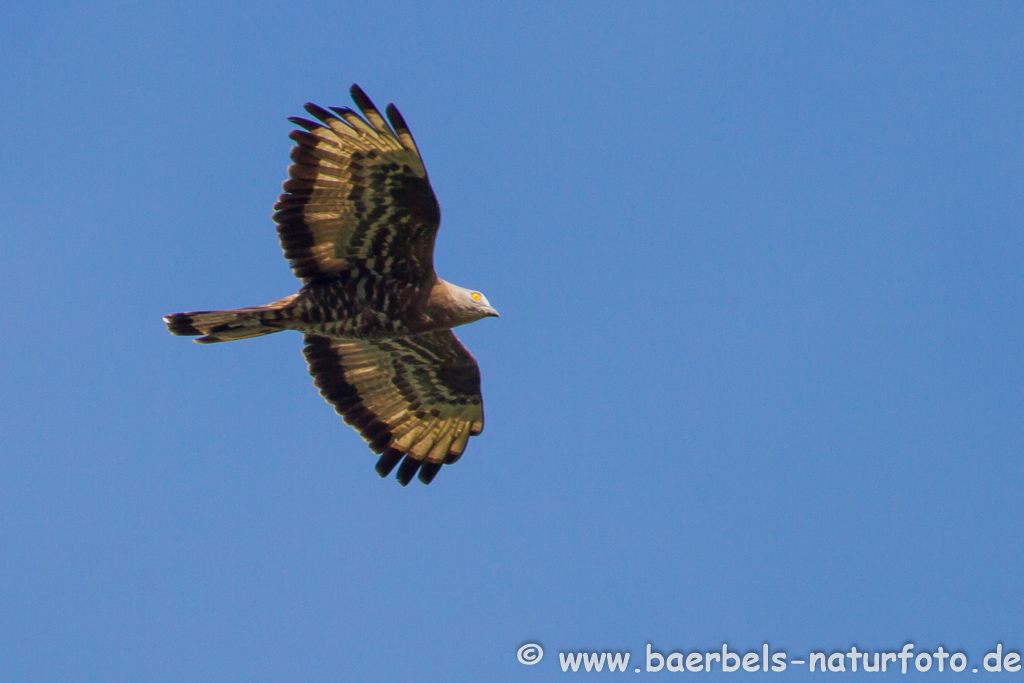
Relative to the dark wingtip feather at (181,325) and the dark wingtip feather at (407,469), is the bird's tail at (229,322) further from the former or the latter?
the dark wingtip feather at (407,469)

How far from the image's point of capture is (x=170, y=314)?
12.3m

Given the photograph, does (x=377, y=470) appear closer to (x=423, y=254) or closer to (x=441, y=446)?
(x=441, y=446)

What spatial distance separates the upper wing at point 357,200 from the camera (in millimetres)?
11703

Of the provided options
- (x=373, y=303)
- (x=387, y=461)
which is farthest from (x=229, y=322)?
(x=387, y=461)

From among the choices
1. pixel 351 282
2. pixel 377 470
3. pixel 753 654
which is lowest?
pixel 753 654

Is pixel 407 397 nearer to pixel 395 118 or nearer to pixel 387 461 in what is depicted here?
pixel 387 461

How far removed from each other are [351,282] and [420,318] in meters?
0.85

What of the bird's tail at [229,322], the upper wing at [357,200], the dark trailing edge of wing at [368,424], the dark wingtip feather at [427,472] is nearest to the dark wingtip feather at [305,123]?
the upper wing at [357,200]

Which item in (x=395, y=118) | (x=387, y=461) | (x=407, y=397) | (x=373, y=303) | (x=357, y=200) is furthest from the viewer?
(x=407, y=397)

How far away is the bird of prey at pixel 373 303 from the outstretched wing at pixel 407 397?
0.01 meters

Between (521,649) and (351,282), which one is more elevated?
(351,282)

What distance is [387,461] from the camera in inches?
558

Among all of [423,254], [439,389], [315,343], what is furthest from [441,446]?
[423,254]

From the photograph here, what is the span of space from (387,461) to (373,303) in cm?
243
